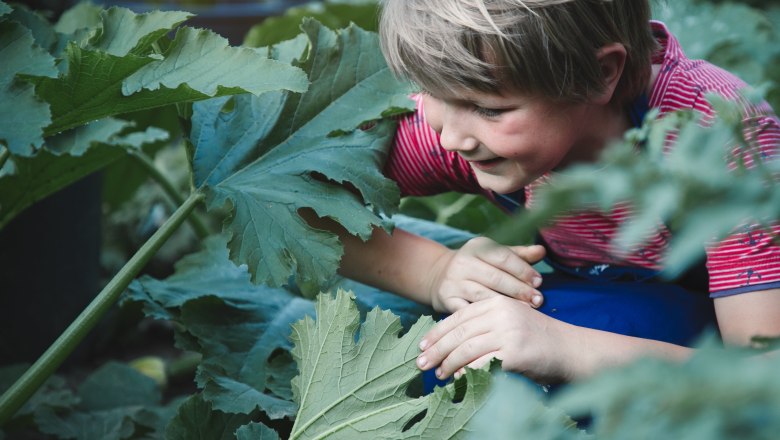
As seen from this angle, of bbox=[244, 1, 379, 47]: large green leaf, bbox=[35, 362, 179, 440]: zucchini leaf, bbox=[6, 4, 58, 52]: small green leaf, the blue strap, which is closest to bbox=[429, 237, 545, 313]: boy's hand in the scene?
the blue strap

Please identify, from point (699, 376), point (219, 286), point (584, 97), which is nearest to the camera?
point (699, 376)

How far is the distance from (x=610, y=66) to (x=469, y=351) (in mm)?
414

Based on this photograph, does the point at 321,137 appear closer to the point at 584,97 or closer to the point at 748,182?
the point at 584,97

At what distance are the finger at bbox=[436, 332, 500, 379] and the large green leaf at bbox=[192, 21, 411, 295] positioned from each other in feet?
0.71

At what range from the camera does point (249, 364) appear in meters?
1.40

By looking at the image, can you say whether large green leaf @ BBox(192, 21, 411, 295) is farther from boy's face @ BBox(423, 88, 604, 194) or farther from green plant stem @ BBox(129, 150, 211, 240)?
green plant stem @ BBox(129, 150, 211, 240)

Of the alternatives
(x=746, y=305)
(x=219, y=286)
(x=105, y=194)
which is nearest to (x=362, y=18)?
(x=105, y=194)

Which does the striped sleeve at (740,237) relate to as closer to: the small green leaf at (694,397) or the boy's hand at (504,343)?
the boy's hand at (504,343)

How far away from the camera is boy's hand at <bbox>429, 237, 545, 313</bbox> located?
1240mm

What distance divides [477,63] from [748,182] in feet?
2.08

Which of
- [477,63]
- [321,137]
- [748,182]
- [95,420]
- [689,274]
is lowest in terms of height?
[95,420]

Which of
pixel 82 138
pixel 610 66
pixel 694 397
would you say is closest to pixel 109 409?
pixel 82 138

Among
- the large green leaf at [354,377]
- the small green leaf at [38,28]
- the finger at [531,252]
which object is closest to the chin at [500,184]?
the finger at [531,252]

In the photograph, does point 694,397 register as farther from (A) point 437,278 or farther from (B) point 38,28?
(B) point 38,28
